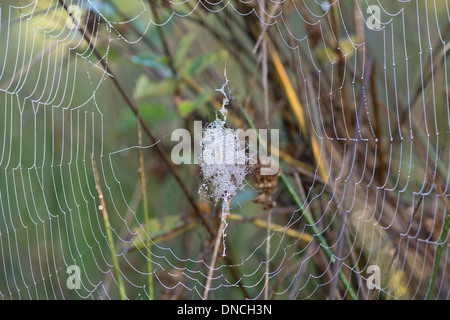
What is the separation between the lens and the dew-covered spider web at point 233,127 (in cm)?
164

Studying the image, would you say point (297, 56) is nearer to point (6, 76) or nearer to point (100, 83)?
point (100, 83)

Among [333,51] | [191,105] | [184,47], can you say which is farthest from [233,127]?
[333,51]

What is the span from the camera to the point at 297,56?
175 cm

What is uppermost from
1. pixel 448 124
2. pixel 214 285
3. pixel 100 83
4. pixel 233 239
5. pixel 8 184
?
pixel 100 83

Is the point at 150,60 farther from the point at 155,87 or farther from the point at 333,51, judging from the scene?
the point at 333,51

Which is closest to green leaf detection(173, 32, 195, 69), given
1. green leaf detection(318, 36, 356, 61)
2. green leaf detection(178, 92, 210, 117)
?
green leaf detection(178, 92, 210, 117)

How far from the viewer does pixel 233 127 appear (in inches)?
65.5

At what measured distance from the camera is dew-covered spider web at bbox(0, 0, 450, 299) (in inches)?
64.7

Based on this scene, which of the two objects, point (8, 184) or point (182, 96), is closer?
point (182, 96)

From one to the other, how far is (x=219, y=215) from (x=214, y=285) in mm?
265

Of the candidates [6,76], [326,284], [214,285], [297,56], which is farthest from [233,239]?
[6,76]

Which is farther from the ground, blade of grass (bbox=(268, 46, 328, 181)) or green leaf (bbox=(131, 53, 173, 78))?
green leaf (bbox=(131, 53, 173, 78))

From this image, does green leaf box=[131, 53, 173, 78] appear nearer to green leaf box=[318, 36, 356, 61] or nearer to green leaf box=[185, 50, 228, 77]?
green leaf box=[185, 50, 228, 77]
